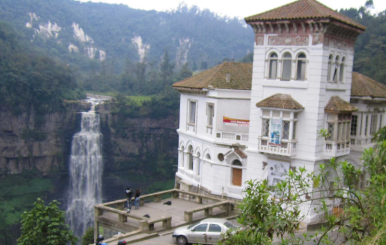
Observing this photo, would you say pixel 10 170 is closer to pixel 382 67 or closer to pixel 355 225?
pixel 382 67

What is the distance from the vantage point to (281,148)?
87.4 feet

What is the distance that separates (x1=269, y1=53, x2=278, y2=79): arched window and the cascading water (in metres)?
53.5

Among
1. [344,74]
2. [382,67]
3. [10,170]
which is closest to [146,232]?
[344,74]

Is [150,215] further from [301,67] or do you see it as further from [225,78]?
[301,67]

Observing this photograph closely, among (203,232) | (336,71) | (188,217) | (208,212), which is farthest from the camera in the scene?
(336,71)

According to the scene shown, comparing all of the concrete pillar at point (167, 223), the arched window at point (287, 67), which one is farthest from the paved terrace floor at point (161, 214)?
the arched window at point (287, 67)

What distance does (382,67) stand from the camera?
211 feet

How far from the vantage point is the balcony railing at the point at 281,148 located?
2634 cm

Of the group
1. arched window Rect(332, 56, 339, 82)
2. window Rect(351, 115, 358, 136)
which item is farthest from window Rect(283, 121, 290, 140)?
window Rect(351, 115, 358, 136)

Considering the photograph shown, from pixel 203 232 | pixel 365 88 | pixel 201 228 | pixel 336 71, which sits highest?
pixel 336 71

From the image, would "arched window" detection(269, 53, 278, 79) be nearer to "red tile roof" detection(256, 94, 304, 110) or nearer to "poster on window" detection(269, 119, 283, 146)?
"red tile roof" detection(256, 94, 304, 110)

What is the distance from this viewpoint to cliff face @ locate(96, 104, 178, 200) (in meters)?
82.8

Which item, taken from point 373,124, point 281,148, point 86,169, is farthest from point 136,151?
point 281,148

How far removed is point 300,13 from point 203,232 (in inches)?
556
